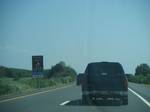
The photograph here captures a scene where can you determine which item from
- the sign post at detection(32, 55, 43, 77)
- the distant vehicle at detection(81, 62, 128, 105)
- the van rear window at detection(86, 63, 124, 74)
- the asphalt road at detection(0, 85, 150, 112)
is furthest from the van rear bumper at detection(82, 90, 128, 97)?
the sign post at detection(32, 55, 43, 77)

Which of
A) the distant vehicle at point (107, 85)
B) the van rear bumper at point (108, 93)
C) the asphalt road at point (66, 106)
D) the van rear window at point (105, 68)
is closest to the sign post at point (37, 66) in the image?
the asphalt road at point (66, 106)

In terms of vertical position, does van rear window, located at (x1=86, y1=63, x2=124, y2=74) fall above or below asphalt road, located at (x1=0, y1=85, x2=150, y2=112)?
above

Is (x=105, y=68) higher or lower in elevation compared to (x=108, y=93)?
higher

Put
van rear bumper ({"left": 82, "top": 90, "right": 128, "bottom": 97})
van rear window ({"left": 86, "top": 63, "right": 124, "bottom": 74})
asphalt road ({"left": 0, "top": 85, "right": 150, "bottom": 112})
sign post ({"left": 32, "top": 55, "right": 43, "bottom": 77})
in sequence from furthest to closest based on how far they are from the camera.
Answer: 1. sign post ({"left": 32, "top": 55, "right": 43, "bottom": 77})
2. van rear window ({"left": 86, "top": 63, "right": 124, "bottom": 74})
3. van rear bumper ({"left": 82, "top": 90, "right": 128, "bottom": 97})
4. asphalt road ({"left": 0, "top": 85, "right": 150, "bottom": 112})

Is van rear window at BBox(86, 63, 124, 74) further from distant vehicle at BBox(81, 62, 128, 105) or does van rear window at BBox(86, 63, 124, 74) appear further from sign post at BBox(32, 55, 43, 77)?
sign post at BBox(32, 55, 43, 77)

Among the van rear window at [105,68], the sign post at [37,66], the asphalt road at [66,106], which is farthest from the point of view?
the sign post at [37,66]

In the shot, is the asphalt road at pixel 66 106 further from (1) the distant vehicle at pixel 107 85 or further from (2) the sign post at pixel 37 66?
(2) the sign post at pixel 37 66

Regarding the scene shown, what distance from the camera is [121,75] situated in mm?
24812

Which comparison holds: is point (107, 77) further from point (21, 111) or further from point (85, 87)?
point (21, 111)

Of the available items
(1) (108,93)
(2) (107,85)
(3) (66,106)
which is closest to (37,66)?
(2) (107,85)

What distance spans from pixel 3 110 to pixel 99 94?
6.37 metres

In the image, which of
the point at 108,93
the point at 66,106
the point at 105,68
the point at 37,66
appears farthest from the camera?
the point at 37,66

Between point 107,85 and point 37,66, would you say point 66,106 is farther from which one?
point 37,66

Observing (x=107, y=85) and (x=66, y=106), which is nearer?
(x=66, y=106)
